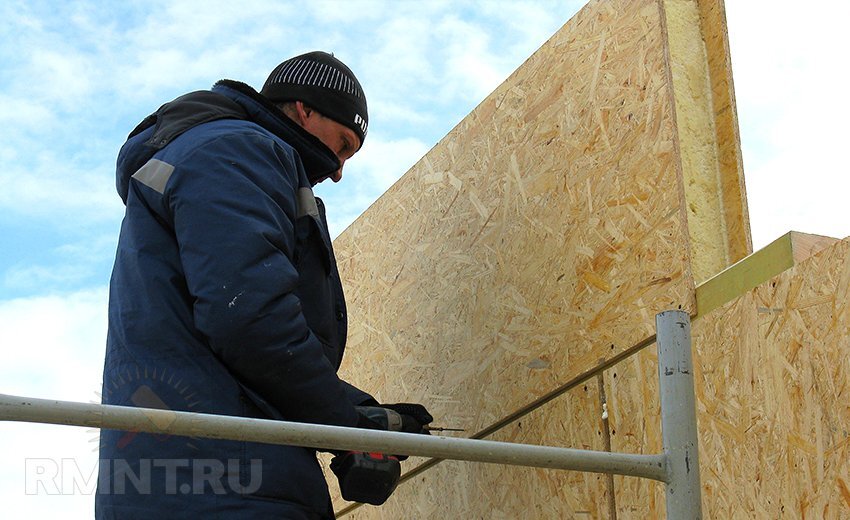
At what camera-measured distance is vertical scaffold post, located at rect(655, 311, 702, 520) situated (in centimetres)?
223

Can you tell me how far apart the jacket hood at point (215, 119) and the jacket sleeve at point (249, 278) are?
19 centimetres

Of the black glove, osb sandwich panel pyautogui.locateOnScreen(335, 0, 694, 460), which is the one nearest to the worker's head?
osb sandwich panel pyautogui.locateOnScreen(335, 0, 694, 460)

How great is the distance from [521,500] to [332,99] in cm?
129

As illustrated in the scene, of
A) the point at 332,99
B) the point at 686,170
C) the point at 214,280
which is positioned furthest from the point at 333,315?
the point at 686,170

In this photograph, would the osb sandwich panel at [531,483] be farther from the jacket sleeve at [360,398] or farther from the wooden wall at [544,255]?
the jacket sleeve at [360,398]

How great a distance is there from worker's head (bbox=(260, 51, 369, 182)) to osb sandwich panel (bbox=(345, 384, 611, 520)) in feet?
3.07

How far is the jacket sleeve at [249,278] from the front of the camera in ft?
7.93

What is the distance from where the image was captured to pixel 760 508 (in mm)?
2502

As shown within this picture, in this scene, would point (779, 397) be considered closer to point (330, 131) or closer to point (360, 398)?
point (360, 398)

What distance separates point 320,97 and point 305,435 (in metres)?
1.53

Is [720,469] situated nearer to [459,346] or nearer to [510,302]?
[510,302]

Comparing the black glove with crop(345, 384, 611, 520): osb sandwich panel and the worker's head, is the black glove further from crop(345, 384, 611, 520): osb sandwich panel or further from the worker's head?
the worker's head

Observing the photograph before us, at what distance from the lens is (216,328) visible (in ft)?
7.91

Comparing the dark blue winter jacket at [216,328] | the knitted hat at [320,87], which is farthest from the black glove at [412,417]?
the knitted hat at [320,87]
